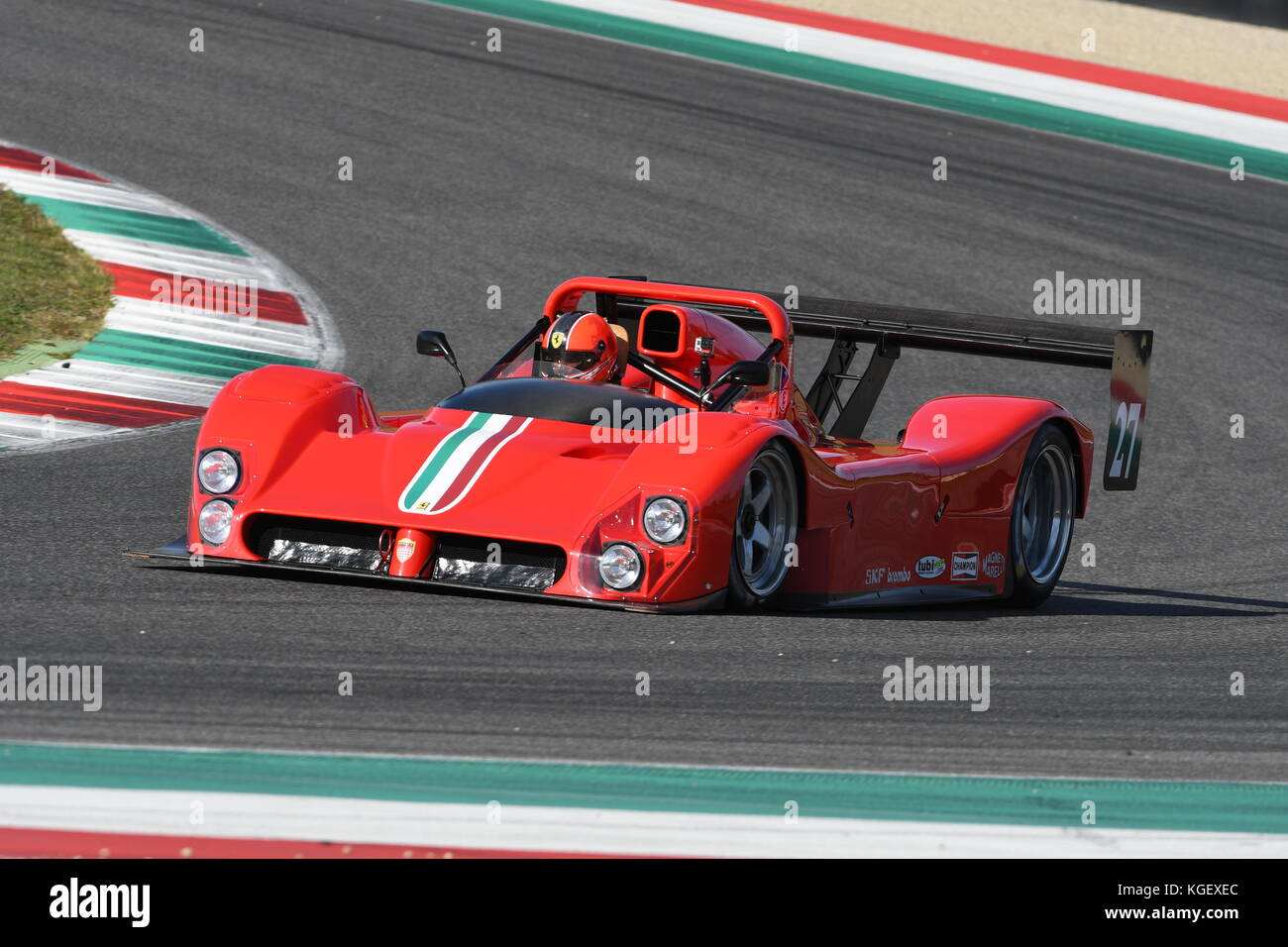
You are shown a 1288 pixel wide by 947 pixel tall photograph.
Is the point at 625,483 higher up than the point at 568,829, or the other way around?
the point at 625,483

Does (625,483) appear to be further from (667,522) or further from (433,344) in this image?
(433,344)

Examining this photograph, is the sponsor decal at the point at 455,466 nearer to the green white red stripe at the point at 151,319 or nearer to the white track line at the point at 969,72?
the green white red stripe at the point at 151,319

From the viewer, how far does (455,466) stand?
7453 mm

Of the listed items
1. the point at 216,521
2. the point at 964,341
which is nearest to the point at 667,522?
the point at 216,521

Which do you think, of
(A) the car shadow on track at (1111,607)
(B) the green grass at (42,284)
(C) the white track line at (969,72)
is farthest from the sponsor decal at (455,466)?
(C) the white track line at (969,72)

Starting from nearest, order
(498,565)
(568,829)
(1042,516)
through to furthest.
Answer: (568,829), (498,565), (1042,516)

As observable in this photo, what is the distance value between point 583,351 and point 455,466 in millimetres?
1222

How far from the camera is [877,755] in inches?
219

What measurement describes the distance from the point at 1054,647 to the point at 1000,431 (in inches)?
76.6

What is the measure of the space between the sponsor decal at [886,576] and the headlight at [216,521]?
2.52m

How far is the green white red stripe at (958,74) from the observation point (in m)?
20.5


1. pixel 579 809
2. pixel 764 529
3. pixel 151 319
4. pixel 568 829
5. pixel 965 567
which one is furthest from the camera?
pixel 151 319
